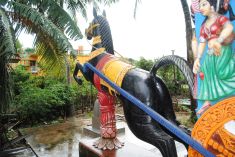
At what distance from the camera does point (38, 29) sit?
16.6 ft

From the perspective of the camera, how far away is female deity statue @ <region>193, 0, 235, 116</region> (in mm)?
1819

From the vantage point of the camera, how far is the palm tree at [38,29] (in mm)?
4485

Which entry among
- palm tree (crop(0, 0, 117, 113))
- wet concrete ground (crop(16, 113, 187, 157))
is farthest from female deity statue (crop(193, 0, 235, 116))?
palm tree (crop(0, 0, 117, 113))

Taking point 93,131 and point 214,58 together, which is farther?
point 93,131

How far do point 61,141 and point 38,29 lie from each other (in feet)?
7.38

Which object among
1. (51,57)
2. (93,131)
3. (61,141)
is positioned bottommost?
(61,141)

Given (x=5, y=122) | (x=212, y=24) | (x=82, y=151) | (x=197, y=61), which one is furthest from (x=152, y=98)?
(x=5, y=122)

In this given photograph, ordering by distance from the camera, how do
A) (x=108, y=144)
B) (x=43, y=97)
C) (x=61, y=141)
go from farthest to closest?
(x=43, y=97) → (x=61, y=141) → (x=108, y=144)

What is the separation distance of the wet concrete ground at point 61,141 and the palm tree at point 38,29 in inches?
40.6

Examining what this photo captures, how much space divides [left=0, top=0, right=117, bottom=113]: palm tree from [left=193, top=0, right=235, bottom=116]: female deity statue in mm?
2758

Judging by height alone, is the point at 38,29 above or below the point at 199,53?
above

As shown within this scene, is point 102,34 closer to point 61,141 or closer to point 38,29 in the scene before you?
point 38,29

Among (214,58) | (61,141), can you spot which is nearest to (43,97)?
(61,141)

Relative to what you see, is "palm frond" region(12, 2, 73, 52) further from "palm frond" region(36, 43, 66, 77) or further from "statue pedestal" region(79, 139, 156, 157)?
"statue pedestal" region(79, 139, 156, 157)
